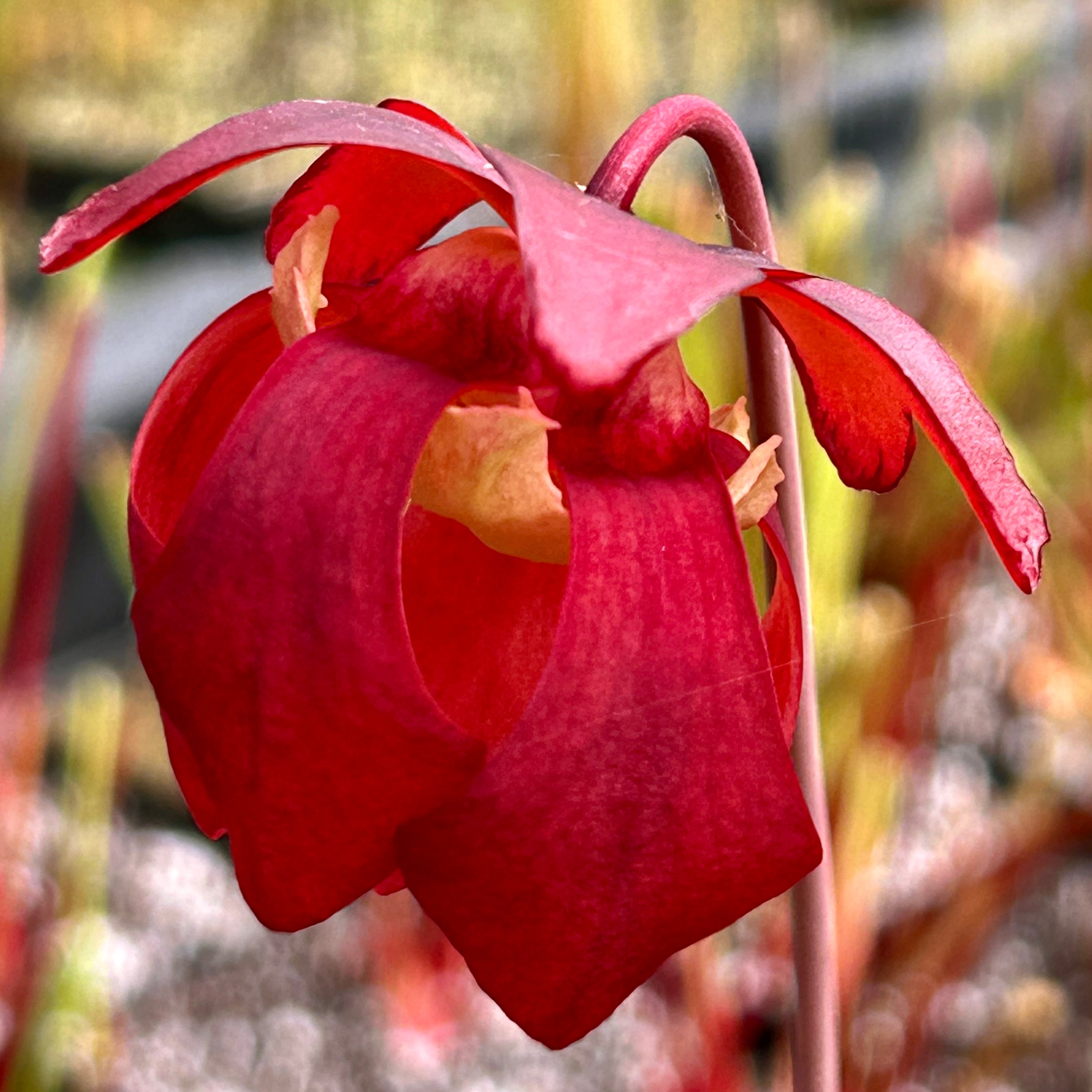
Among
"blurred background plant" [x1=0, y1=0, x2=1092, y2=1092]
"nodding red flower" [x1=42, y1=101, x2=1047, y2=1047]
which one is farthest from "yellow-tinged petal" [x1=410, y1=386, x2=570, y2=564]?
"blurred background plant" [x1=0, y1=0, x2=1092, y2=1092]

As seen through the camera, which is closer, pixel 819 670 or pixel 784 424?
pixel 784 424

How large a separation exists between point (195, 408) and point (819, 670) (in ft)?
2.17

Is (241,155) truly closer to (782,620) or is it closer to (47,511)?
(782,620)

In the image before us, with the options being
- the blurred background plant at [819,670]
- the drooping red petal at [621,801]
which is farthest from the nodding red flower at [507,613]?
the blurred background plant at [819,670]

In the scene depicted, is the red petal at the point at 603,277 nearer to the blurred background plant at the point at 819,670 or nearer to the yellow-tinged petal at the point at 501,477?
the yellow-tinged petal at the point at 501,477

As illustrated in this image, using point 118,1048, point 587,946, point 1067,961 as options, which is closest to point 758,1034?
point 1067,961

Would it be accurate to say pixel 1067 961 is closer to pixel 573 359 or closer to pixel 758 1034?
pixel 758 1034

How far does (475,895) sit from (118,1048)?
32.0 inches

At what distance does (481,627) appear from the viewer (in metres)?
0.20

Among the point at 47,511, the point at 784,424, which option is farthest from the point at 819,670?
the point at 784,424

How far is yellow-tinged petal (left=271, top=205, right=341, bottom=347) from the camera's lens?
0.68 feet

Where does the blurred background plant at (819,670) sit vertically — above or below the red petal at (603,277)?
below

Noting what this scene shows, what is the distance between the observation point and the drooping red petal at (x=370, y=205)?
23cm

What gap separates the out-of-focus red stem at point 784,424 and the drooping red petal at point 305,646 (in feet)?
0.18
